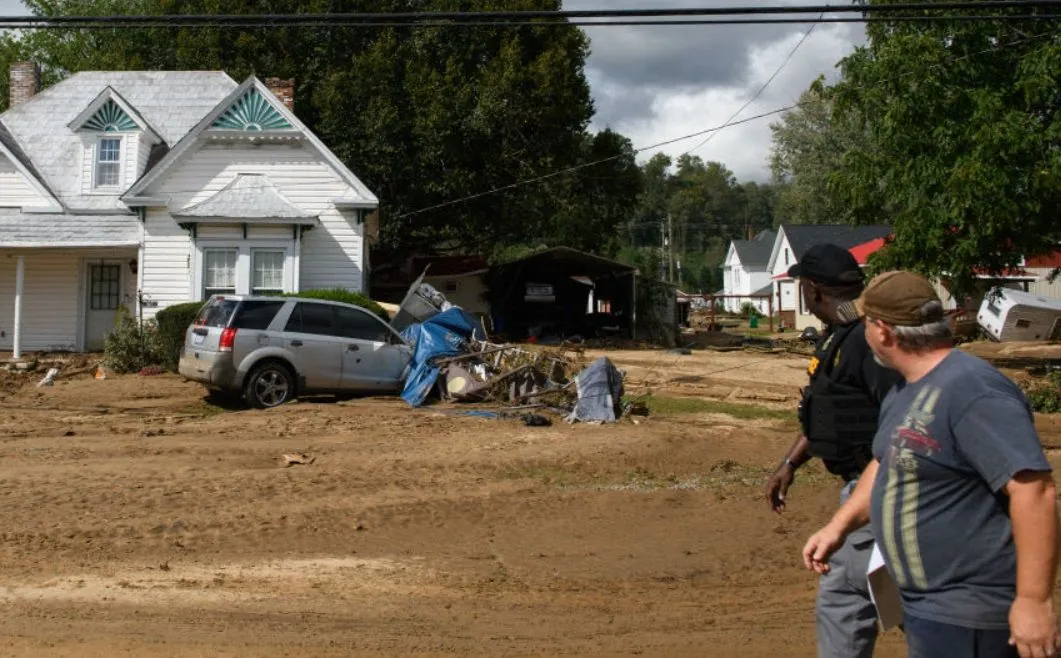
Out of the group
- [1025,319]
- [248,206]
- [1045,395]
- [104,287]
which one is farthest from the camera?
[1025,319]

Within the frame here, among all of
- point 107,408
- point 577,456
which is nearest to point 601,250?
point 107,408

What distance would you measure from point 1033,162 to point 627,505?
1379 cm

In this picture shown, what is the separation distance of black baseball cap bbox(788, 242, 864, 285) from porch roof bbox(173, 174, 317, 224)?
18531mm

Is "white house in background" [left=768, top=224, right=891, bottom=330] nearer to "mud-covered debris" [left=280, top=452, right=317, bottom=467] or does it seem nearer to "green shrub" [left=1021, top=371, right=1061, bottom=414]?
"green shrub" [left=1021, top=371, right=1061, bottom=414]

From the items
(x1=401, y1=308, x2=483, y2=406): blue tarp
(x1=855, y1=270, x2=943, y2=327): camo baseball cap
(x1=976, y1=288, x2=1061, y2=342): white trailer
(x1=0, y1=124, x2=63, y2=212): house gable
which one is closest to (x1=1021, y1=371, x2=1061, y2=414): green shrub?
(x1=401, y1=308, x2=483, y2=406): blue tarp

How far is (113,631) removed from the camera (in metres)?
5.30

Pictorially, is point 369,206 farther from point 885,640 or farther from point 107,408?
point 885,640

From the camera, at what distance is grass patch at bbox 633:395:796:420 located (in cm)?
1491

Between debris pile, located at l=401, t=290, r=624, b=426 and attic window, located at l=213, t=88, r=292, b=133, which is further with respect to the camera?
attic window, located at l=213, t=88, r=292, b=133

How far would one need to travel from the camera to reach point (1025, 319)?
32.6 meters

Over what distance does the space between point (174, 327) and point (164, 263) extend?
14.6 feet

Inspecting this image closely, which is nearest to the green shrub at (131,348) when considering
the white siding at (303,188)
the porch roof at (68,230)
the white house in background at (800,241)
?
the porch roof at (68,230)

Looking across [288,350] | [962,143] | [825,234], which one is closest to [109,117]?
[288,350]

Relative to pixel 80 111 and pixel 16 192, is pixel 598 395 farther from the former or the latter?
pixel 80 111
